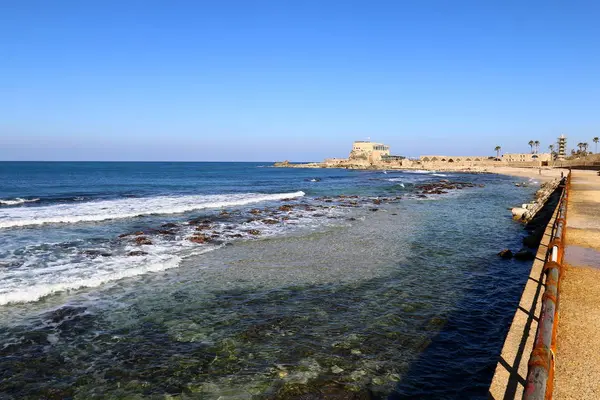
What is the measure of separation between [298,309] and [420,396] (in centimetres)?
370

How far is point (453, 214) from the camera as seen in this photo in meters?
25.4

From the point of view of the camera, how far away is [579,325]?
5.58 metres

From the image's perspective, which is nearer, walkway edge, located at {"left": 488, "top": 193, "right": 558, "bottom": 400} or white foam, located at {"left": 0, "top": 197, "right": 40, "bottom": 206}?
walkway edge, located at {"left": 488, "top": 193, "right": 558, "bottom": 400}

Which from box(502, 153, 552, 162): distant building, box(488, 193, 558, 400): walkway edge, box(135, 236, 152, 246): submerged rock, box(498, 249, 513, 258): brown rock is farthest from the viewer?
box(502, 153, 552, 162): distant building

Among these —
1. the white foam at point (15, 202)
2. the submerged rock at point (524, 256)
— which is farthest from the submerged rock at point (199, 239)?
the white foam at point (15, 202)

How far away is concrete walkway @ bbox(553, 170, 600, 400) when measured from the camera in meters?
4.21

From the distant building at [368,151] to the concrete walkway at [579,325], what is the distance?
6178 inches

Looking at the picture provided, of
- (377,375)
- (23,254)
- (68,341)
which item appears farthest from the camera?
(23,254)

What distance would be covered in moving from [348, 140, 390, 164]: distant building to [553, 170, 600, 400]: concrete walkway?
157 metres

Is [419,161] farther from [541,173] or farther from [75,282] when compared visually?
[75,282]

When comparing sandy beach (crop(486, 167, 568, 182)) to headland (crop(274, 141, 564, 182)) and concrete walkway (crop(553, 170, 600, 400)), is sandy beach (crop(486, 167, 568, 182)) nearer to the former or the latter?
headland (crop(274, 141, 564, 182))

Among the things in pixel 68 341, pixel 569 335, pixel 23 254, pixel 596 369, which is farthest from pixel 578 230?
pixel 23 254

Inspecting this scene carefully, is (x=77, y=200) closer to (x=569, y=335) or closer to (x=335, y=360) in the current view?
(x=335, y=360)

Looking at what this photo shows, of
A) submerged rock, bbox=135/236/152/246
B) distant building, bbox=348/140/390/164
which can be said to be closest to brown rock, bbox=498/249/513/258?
submerged rock, bbox=135/236/152/246
